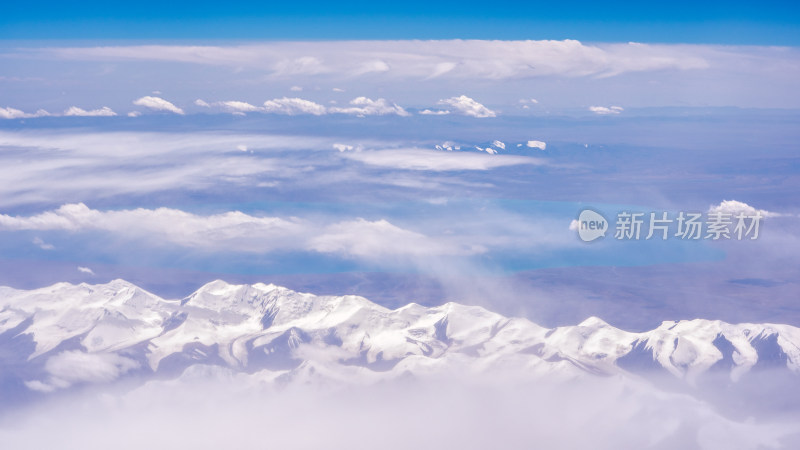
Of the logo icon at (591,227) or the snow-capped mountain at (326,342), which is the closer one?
the snow-capped mountain at (326,342)

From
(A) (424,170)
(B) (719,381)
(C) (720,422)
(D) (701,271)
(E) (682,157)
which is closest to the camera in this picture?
(C) (720,422)

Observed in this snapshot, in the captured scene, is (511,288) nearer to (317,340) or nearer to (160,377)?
(317,340)

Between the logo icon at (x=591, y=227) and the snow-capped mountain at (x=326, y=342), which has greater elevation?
the logo icon at (x=591, y=227)

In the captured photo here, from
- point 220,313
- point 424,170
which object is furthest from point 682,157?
point 220,313

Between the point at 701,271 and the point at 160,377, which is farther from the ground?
the point at 701,271

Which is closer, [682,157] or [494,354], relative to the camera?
[494,354]

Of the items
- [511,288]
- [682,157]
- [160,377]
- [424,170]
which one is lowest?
[160,377]

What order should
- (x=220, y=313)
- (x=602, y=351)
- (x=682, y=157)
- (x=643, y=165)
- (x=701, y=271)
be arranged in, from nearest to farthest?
1. (x=602, y=351)
2. (x=220, y=313)
3. (x=701, y=271)
4. (x=643, y=165)
5. (x=682, y=157)
